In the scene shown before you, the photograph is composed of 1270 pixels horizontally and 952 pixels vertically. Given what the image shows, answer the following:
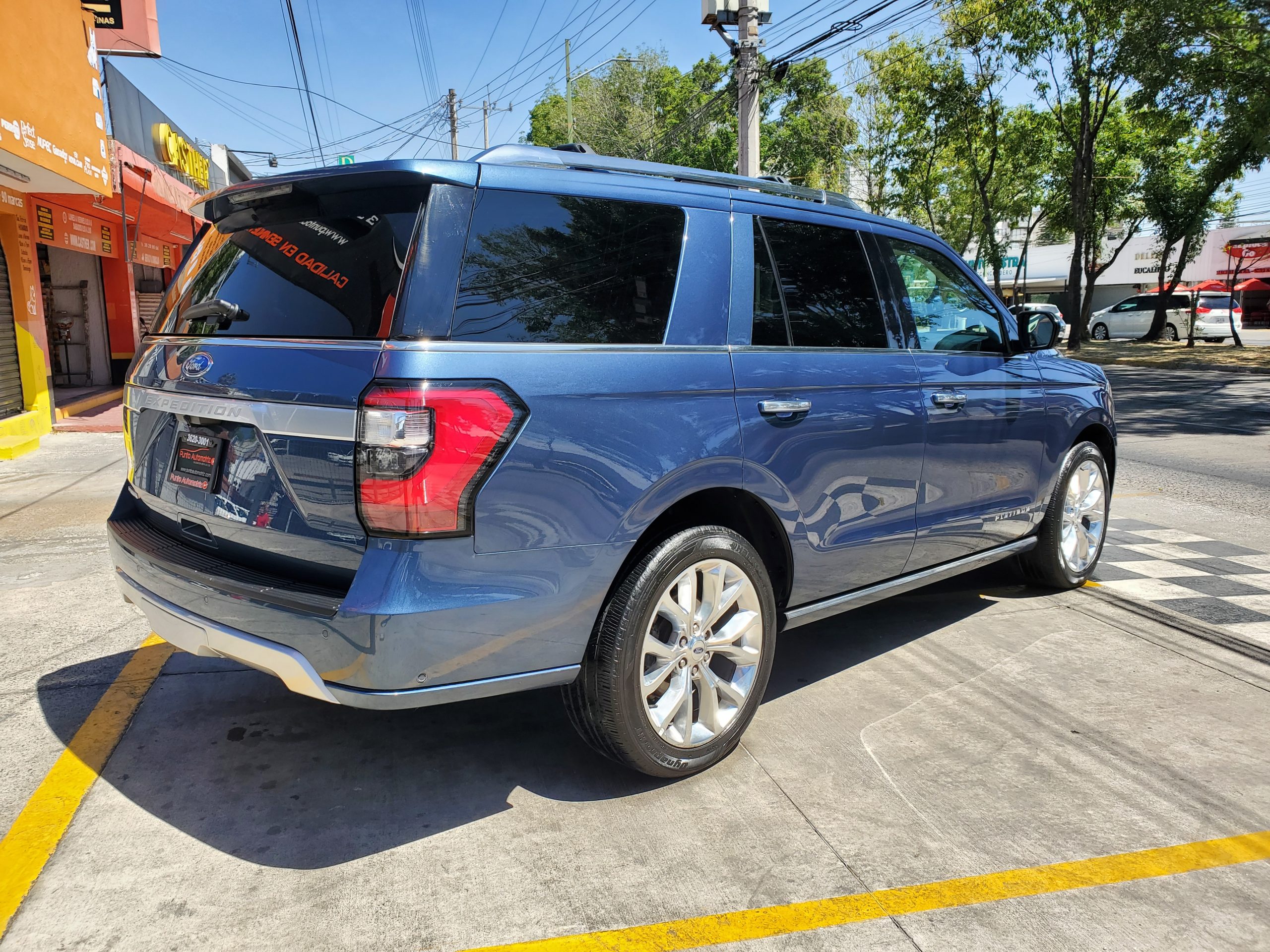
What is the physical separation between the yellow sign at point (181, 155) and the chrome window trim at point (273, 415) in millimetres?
17042

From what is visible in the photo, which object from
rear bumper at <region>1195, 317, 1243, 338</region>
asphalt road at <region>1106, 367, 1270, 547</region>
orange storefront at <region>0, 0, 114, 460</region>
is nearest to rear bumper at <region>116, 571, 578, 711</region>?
asphalt road at <region>1106, 367, 1270, 547</region>

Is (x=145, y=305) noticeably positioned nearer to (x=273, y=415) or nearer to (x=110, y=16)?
(x=110, y=16)

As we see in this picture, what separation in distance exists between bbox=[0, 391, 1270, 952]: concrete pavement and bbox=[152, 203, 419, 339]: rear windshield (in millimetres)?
1504

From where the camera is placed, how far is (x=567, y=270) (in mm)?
2883

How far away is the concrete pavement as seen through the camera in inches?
97.6

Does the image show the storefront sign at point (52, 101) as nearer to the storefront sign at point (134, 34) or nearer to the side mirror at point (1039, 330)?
the storefront sign at point (134, 34)

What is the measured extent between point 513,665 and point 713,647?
78 centimetres

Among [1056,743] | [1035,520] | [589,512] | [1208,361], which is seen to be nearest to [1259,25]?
[1208,361]

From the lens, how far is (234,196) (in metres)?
3.09

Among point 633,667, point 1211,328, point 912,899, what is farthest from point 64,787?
point 1211,328

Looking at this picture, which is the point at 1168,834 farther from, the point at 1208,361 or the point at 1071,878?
the point at 1208,361

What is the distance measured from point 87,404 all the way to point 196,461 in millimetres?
13641

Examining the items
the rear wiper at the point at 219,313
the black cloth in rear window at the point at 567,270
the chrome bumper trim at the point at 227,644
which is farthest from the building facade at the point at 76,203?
the black cloth in rear window at the point at 567,270

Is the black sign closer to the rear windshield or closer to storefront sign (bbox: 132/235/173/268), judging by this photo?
storefront sign (bbox: 132/235/173/268)
